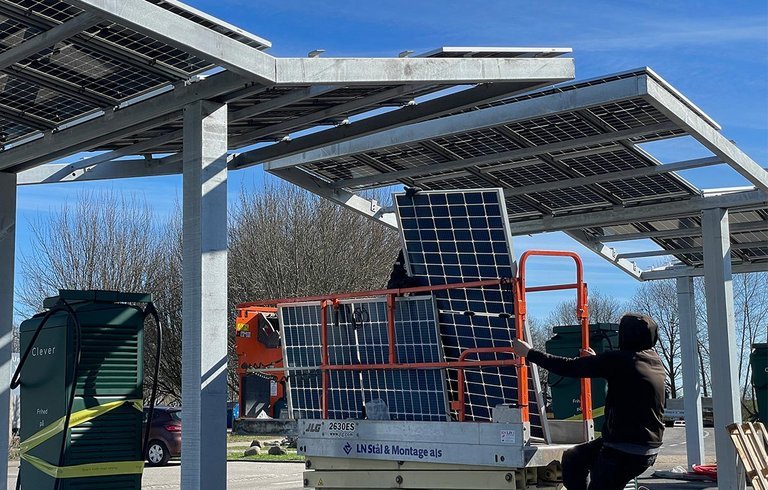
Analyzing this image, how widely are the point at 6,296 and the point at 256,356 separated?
3.48 m

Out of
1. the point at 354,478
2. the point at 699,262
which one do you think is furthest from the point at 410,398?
the point at 699,262

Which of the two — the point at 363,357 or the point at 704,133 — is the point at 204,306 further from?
the point at 704,133

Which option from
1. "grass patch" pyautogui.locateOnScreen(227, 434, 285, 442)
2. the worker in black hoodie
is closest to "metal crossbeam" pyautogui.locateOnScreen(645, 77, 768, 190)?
the worker in black hoodie

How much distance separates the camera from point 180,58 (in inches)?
352

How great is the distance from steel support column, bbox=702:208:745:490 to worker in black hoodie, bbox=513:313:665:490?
661 cm

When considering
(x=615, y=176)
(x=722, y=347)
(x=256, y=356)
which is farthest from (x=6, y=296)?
(x=722, y=347)

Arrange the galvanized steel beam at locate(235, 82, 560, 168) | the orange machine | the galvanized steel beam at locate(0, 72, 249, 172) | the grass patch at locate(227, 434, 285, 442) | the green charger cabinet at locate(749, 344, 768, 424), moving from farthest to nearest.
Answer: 1. the grass patch at locate(227, 434, 285, 442)
2. the green charger cabinet at locate(749, 344, 768, 424)
3. the orange machine
4. the galvanized steel beam at locate(235, 82, 560, 168)
5. the galvanized steel beam at locate(0, 72, 249, 172)

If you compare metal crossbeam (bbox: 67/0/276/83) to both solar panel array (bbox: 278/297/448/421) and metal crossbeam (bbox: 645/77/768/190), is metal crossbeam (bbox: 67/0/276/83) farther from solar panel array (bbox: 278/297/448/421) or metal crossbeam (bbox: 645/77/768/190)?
metal crossbeam (bbox: 645/77/768/190)

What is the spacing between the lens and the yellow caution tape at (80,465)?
9500mm

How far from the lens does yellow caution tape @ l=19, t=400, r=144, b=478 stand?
31.2 feet

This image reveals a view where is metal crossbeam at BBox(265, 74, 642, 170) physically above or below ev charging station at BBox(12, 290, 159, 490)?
above

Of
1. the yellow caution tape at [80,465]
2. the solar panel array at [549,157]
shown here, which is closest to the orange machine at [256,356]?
the yellow caution tape at [80,465]

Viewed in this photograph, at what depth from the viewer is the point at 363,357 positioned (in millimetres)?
9266

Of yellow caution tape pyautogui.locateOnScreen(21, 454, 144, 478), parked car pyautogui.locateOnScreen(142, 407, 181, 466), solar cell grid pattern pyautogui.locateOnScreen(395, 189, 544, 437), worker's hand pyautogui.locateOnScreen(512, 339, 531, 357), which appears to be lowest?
parked car pyautogui.locateOnScreen(142, 407, 181, 466)
